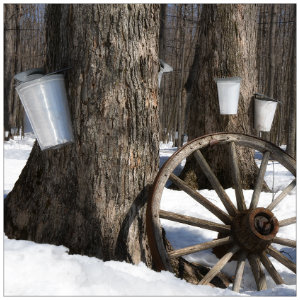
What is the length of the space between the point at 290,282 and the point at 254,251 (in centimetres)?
46

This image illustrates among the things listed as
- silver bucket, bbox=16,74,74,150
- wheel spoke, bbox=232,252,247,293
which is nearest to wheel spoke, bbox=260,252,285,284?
wheel spoke, bbox=232,252,247,293

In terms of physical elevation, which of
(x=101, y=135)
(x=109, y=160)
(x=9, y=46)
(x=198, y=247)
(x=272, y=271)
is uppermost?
(x=9, y=46)

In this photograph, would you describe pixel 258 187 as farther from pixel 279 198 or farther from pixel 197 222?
pixel 197 222

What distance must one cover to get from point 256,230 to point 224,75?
242 centimetres

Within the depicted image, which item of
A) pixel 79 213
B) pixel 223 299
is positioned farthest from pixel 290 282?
pixel 79 213

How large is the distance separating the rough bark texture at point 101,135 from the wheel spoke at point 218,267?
1.38 ft

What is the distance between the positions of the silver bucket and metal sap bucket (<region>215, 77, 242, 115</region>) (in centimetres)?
214

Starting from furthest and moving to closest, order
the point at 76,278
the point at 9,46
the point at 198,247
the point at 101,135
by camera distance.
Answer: the point at 9,46 → the point at 198,247 → the point at 101,135 → the point at 76,278

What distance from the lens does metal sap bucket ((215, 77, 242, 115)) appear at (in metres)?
3.86

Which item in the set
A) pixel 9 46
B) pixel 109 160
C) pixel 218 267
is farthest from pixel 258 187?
pixel 9 46

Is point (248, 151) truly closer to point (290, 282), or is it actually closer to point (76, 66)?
point (290, 282)

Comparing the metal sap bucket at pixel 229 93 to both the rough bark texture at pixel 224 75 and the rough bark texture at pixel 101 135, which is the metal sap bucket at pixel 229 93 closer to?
the rough bark texture at pixel 224 75

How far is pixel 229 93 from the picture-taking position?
3.89m

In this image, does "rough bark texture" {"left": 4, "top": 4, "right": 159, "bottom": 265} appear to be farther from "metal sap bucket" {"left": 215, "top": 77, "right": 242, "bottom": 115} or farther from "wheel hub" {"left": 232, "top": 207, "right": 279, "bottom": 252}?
"metal sap bucket" {"left": 215, "top": 77, "right": 242, "bottom": 115}
